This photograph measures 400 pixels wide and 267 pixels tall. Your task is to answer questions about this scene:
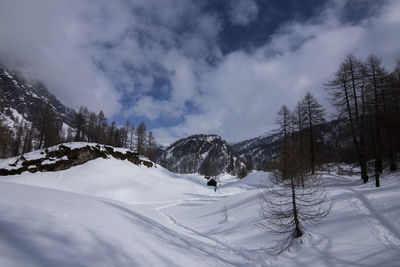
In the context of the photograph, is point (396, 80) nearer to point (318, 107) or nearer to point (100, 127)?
point (318, 107)

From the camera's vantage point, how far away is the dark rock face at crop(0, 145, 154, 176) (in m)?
25.9

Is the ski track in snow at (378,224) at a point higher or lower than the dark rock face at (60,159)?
lower

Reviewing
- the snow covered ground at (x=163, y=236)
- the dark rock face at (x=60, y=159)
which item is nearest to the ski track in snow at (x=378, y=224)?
the snow covered ground at (x=163, y=236)

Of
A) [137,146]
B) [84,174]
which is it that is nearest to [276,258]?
[84,174]

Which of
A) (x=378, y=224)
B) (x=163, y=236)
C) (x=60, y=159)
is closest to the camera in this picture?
(x=163, y=236)

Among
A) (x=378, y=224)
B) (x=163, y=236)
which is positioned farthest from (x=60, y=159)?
(x=378, y=224)

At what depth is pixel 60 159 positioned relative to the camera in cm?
2895

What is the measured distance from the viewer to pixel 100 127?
172 ft

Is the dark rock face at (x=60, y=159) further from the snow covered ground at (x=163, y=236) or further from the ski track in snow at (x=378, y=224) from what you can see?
the ski track in snow at (x=378, y=224)

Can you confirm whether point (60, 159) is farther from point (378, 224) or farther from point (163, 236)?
point (378, 224)

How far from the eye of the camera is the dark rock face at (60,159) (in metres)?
25.9

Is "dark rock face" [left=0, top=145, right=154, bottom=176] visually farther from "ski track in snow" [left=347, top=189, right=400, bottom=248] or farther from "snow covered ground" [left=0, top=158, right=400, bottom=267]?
A: "ski track in snow" [left=347, top=189, right=400, bottom=248]

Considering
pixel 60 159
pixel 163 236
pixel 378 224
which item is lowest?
pixel 163 236

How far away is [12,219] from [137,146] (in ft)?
164
